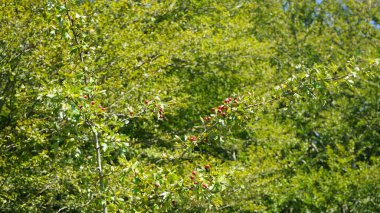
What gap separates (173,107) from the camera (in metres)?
8.30

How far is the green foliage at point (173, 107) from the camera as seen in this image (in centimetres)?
520

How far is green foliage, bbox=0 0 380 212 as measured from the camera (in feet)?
17.1

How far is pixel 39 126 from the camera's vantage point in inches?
310

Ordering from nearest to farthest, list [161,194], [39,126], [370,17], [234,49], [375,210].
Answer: [161,194], [39,126], [234,49], [375,210], [370,17]

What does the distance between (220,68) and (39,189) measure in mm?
7634

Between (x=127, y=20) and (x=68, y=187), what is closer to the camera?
(x=68, y=187)

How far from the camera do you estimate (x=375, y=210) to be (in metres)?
15.3

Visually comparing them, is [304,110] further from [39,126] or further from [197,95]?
[39,126]

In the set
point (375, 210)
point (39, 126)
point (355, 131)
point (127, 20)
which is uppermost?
point (127, 20)

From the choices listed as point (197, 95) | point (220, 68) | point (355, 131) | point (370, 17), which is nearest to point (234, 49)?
point (220, 68)

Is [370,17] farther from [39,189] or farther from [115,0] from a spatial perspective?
[39,189]

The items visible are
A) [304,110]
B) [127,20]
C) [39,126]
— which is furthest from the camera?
[304,110]

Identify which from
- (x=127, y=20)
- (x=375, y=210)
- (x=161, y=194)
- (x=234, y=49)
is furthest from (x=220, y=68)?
(x=161, y=194)

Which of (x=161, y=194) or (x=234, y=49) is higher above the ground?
(x=234, y=49)
